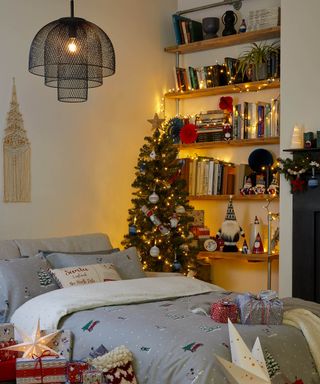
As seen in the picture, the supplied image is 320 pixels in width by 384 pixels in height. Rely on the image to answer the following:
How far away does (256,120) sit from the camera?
6352mm

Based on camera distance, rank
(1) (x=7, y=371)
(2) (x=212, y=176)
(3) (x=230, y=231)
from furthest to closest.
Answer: (2) (x=212, y=176) < (3) (x=230, y=231) < (1) (x=7, y=371)

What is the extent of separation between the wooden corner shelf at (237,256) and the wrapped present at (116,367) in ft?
9.08

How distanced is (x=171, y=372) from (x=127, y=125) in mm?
3491

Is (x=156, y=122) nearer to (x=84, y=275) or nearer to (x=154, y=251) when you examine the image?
(x=154, y=251)

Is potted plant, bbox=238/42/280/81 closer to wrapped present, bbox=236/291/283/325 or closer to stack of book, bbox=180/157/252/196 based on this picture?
stack of book, bbox=180/157/252/196

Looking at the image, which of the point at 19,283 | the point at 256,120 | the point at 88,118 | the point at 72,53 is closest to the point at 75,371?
the point at 19,283

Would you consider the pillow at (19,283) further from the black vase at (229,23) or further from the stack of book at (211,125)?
the black vase at (229,23)

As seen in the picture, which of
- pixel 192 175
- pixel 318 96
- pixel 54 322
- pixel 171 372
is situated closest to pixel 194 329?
pixel 171 372

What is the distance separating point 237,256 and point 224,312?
249 cm

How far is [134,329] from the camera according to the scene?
369 cm

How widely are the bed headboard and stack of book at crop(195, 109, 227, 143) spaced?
161cm

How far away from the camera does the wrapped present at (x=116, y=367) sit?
3.49 metres

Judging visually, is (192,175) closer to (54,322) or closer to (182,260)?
(182,260)

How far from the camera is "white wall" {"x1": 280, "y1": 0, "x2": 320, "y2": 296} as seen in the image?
5680 millimetres
